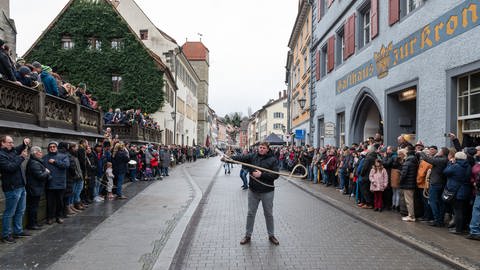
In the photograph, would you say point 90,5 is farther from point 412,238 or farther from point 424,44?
point 412,238

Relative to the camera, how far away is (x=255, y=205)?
7.85m

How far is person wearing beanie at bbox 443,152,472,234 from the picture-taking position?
27.5 ft

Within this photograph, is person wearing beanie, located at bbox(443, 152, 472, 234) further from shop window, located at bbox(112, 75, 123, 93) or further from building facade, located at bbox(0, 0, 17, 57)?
shop window, located at bbox(112, 75, 123, 93)

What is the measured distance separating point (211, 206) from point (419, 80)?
6976 millimetres

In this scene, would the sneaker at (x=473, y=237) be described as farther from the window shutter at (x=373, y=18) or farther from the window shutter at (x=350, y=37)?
the window shutter at (x=350, y=37)

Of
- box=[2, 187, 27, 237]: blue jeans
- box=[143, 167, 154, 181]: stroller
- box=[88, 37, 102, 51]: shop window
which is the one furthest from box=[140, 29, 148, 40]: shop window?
box=[2, 187, 27, 237]: blue jeans

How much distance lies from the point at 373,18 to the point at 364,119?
443 cm

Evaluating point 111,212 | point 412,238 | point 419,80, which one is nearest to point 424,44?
point 419,80

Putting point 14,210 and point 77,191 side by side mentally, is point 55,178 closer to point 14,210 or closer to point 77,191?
point 14,210

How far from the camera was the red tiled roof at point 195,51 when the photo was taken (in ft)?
280

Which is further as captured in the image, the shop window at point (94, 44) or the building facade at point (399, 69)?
the shop window at point (94, 44)

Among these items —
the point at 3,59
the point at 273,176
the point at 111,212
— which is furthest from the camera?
the point at 111,212

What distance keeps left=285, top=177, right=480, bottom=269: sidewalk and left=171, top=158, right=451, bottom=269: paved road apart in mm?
174

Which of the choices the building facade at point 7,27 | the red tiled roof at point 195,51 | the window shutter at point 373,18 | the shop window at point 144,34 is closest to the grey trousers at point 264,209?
the window shutter at point 373,18
